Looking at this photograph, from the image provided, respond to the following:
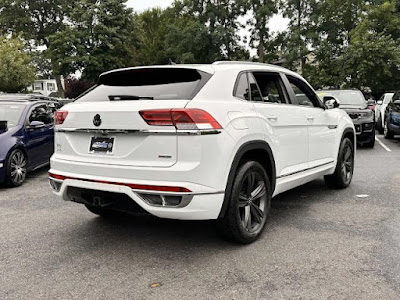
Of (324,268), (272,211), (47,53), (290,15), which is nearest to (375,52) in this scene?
(290,15)

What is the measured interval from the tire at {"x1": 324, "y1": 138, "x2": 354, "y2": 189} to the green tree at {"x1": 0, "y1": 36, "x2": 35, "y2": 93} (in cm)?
2586

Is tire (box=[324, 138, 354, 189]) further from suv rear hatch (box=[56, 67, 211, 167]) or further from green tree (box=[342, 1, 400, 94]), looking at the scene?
green tree (box=[342, 1, 400, 94])

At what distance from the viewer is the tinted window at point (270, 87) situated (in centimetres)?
442

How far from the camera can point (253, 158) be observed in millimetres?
4152

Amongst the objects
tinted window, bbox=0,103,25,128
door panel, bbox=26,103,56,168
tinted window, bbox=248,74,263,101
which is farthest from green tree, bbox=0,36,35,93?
tinted window, bbox=248,74,263,101

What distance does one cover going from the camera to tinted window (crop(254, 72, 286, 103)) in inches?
174

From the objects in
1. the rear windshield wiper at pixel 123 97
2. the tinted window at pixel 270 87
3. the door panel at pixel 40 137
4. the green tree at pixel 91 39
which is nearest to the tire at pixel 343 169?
the tinted window at pixel 270 87

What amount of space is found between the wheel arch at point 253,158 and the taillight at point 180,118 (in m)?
0.46

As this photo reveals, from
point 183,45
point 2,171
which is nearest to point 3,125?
point 2,171

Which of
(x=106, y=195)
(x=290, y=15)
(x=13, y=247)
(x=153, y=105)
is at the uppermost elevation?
(x=290, y=15)

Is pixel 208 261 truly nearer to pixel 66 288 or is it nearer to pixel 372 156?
pixel 66 288

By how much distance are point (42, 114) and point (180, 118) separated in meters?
5.88

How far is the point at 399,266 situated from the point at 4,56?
95.1 feet

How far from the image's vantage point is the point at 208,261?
11.9 feet
